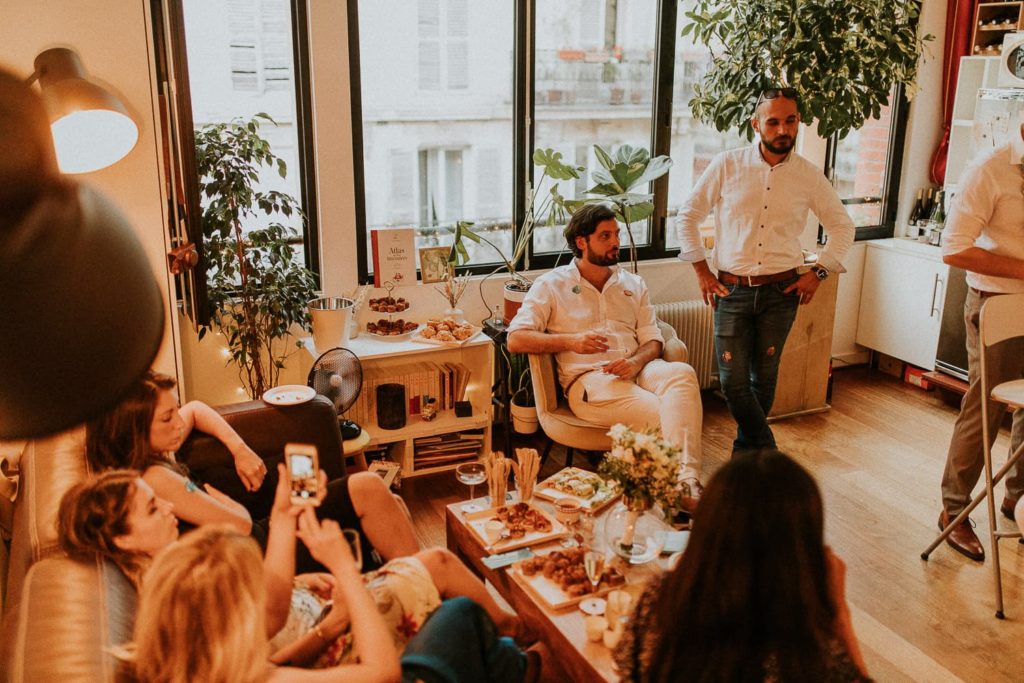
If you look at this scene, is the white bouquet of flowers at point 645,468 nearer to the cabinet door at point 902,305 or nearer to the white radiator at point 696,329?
the white radiator at point 696,329

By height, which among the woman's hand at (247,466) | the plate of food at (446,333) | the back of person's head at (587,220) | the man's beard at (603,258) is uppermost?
the back of person's head at (587,220)

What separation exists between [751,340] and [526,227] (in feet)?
3.86

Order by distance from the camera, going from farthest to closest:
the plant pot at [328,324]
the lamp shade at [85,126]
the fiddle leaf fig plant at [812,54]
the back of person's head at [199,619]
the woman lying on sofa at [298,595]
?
1. the fiddle leaf fig plant at [812,54]
2. the plant pot at [328,324]
3. the woman lying on sofa at [298,595]
4. the back of person's head at [199,619]
5. the lamp shade at [85,126]

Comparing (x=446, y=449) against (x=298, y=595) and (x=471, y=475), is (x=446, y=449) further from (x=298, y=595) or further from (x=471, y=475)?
(x=298, y=595)

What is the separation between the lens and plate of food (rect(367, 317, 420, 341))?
3942mm

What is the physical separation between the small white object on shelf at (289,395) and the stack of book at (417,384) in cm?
72

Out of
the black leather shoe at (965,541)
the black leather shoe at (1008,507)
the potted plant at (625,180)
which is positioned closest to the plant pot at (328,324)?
the potted plant at (625,180)

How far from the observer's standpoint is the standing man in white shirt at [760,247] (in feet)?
12.5

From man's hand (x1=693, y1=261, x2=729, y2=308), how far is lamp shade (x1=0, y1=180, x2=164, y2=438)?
3661 millimetres

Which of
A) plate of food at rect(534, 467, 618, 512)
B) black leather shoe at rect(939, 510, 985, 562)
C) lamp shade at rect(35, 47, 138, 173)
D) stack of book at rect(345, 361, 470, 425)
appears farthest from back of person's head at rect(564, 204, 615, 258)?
lamp shade at rect(35, 47, 138, 173)

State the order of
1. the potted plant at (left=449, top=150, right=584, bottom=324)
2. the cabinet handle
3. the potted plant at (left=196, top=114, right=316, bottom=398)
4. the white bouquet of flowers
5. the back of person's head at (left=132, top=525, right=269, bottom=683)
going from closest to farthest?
1. the back of person's head at (left=132, top=525, right=269, bottom=683)
2. the white bouquet of flowers
3. the potted plant at (left=196, top=114, right=316, bottom=398)
4. the potted plant at (left=449, top=150, right=584, bottom=324)
5. the cabinet handle

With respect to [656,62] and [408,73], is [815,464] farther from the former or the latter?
[408,73]

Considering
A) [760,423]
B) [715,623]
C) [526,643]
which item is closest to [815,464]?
[760,423]

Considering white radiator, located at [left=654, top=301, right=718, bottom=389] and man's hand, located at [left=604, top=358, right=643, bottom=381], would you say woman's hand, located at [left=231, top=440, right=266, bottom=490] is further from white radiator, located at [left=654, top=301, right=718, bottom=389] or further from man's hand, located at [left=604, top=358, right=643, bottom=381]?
white radiator, located at [left=654, top=301, right=718, bottom=389]
